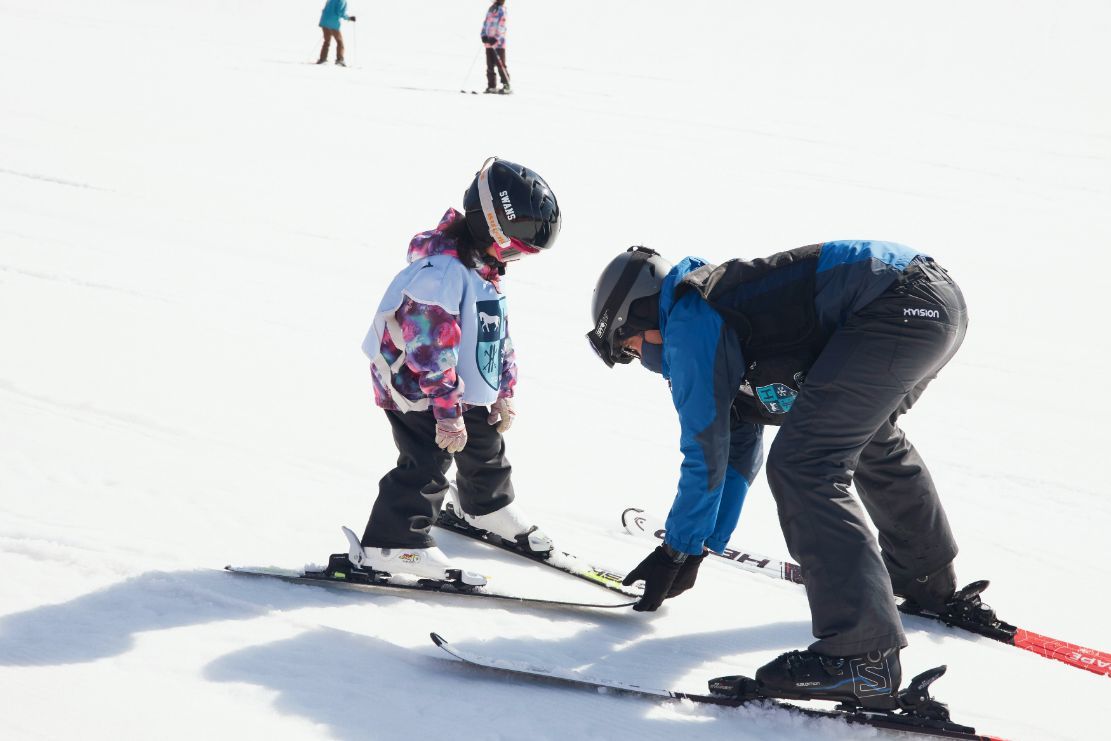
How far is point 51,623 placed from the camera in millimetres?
3174

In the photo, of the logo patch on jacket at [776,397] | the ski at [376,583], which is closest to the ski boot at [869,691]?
the ski at [376,583]

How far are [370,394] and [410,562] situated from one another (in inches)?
82.0

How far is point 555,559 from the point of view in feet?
13.4

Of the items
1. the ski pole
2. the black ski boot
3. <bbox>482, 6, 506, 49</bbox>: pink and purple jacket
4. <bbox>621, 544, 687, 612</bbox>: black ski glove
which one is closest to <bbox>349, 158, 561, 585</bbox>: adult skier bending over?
<bbox>621, 544, 687, 612</bbox>: black ski glove

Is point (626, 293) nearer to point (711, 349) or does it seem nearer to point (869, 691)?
point (711, 349)

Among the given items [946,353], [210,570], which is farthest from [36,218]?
[946,353]

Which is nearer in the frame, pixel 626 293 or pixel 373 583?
pixel 626 293

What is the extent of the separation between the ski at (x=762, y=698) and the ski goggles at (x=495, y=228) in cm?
148

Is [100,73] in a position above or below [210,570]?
above

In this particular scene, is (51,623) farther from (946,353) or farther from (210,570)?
(946,353)

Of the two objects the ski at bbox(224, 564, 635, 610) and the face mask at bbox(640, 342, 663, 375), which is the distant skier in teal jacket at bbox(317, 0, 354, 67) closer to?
the ski at bbox(224, 564, 635, 610)

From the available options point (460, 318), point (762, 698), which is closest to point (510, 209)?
point (460, 318)

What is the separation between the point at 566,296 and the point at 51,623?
510 cm

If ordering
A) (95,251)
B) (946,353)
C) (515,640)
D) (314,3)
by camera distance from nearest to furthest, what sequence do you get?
(946,353)
(515,640)
(95,251)
(314,3)
